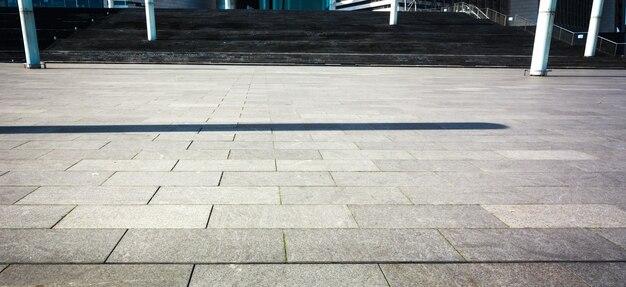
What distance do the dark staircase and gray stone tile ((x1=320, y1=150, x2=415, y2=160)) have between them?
17.3 m

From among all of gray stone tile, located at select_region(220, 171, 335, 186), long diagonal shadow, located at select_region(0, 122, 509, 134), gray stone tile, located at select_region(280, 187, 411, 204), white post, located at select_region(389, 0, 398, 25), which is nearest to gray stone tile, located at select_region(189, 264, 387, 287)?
gray stone tile, located at select_region(280, 187, 411, 204)

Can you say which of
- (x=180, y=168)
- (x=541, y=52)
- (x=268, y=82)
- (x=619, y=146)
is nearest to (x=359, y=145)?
(x=180, y=168)

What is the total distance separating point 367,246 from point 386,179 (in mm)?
1491

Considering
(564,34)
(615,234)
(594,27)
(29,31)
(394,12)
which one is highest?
(394,12)

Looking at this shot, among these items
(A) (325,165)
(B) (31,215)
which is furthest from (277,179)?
(B) (31,215)

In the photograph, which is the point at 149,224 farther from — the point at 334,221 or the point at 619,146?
the point at 619,146

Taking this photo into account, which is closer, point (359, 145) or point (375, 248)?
point (375, 248)

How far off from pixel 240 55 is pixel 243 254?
20417 millimetres

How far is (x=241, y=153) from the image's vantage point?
491cm

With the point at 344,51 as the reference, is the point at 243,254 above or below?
below

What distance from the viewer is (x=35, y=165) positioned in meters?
4.29

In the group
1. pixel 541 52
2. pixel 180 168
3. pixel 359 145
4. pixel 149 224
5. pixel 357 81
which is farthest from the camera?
pixel 541 52

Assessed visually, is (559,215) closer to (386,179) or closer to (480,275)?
(480,275)

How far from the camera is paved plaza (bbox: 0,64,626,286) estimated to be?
7.80 feet
